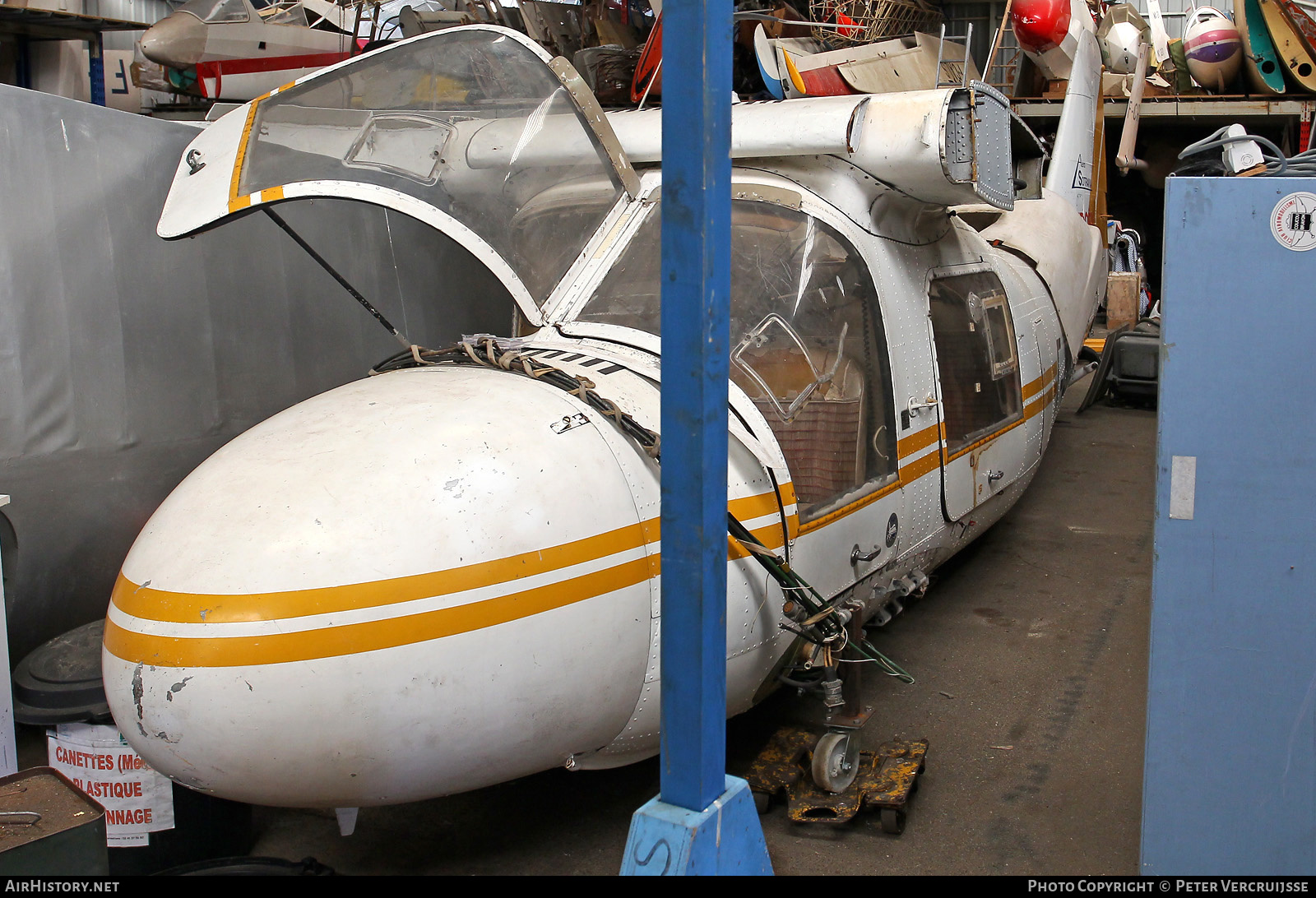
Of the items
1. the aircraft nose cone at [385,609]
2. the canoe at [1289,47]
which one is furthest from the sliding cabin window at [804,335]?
the canoe at [1289,47]

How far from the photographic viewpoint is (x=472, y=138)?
384 centimetres

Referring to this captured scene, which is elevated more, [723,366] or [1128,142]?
[1128,142]

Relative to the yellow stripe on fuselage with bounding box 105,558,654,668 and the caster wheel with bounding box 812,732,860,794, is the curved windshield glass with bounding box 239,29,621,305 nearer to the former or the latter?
the yellow stripe on fuselage with bounding box 105,558,654,668

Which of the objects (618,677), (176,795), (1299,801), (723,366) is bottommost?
(176,795)

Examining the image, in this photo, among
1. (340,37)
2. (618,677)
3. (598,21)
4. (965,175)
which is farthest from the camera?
(340,37)

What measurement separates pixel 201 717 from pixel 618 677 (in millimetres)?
1019

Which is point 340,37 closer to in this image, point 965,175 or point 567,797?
point 965,175

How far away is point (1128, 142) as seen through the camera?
10711 millimetres

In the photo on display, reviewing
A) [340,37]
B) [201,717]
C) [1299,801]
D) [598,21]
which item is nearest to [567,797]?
[201,717]

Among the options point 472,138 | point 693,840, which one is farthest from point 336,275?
point 693,840

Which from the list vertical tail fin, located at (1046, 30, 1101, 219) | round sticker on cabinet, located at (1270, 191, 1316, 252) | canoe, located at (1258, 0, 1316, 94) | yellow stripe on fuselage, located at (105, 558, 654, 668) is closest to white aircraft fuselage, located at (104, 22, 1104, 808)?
yellow stripe on fuselage, located at (105, 558, 654, 668)

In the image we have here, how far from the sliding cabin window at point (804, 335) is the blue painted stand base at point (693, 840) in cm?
114

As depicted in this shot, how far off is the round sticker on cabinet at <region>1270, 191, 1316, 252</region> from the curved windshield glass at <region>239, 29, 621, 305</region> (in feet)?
7.24

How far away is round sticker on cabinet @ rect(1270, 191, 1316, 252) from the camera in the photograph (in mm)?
2506
